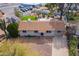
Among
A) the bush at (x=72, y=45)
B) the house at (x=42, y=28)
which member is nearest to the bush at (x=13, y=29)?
the house at (x=42, y=28)

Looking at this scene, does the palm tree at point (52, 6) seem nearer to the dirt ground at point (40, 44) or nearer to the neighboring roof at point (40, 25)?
the neighboring roof at point (40, 25)

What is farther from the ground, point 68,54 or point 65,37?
point 65,37

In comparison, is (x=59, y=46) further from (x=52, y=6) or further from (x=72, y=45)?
(x=52, y=6)

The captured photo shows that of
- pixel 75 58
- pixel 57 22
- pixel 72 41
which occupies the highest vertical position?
pixel 57 22

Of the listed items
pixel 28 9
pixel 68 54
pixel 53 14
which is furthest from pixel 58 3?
pixel 68 54

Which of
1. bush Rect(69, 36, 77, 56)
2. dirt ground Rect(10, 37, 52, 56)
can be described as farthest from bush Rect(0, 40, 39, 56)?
bush Rect(69, 36, 77, 56)

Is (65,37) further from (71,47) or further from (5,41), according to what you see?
(5,41)
